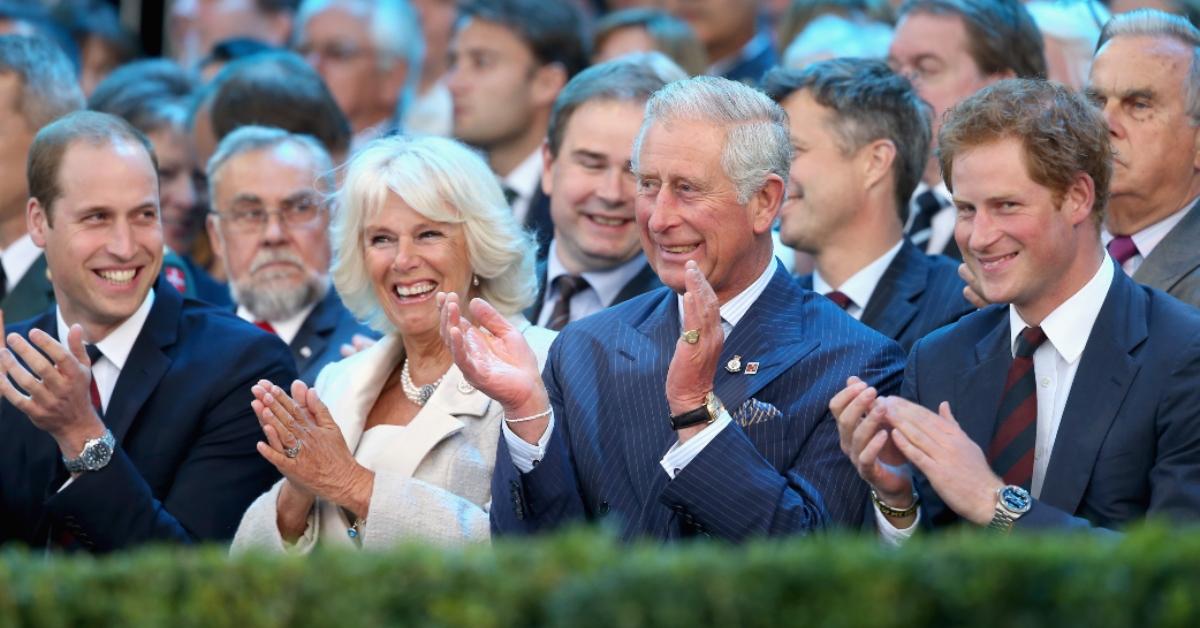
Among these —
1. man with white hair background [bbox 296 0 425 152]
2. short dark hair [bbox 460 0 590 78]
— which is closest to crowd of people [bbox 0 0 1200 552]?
short dark hair [bbox 460 0 590 78]

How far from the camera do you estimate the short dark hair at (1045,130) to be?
4.57m

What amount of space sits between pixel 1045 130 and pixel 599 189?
2.34 m

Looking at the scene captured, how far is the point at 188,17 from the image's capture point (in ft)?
39.5

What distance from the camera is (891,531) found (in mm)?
4531

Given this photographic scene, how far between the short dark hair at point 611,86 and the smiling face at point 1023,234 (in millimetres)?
2237

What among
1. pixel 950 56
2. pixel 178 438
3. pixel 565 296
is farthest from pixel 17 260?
pixel 950 56

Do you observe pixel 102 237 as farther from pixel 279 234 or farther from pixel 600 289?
pixel 600 289

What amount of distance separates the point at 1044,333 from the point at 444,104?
6.35m

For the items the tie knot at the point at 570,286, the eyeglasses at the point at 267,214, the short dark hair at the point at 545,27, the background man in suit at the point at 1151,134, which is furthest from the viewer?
the short dark hair at the point at 545,27

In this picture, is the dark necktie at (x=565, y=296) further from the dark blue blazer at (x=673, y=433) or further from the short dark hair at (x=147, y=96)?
the short dark hair at (x=147, y=96)

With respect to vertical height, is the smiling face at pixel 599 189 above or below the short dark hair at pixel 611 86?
below

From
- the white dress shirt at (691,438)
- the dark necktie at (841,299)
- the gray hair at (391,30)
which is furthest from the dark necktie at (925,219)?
the gray hair at (391,30)

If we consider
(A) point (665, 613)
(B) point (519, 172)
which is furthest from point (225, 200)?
(A) point (665, 613)

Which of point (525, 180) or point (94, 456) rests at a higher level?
point (525, 180)
